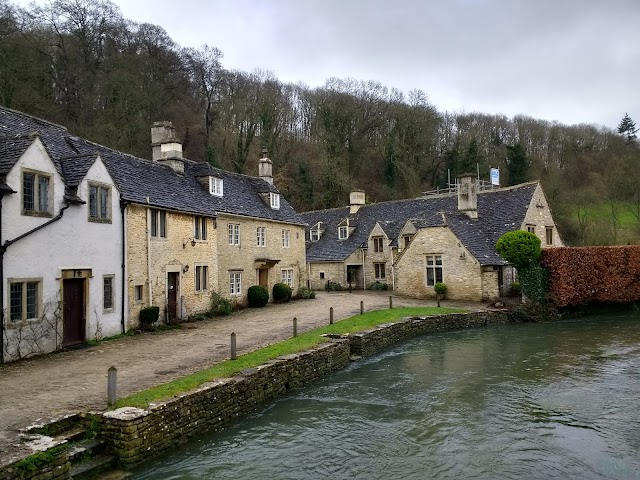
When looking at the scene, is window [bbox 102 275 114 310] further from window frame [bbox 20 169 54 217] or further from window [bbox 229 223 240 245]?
window [bbox 229 223 240 245]

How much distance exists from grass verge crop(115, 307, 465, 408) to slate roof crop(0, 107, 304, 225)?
8939mm

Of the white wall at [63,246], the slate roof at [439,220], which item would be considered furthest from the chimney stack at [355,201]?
the white wall at [63,246]

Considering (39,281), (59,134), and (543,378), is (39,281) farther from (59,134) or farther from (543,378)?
(543,378)

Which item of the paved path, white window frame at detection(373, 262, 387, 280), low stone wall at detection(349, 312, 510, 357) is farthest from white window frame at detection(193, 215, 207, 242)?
white window frame at detection(373, 262, 387, 280)

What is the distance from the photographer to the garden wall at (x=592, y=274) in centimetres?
2961

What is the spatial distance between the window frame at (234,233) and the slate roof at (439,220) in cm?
1332

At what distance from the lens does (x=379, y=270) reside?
42.1 m

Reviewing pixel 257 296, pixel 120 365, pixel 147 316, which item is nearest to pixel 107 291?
pixel 147 316

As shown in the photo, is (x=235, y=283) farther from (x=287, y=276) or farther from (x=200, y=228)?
(x=287, y=276)

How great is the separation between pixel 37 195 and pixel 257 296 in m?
15.9

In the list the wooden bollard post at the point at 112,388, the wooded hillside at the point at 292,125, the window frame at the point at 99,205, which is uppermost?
the wooded hillside at the point at 292,125

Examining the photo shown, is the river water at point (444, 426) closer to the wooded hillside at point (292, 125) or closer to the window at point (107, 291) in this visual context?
the window at point (107, 291)

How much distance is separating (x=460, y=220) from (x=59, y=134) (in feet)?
87.3

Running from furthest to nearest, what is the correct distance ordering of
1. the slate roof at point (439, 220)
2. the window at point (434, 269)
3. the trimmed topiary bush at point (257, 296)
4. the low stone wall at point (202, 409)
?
1. the slate roof at point (439, 220)
2. the window at point (434, 269)
3. the trimmed topiary bush at point (257, 296)
4. the low stone wall at point (202, 409)
